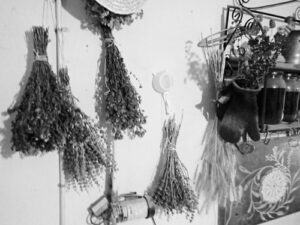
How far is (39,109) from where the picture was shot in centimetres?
77

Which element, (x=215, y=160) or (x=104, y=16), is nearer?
(x=104, y=16)

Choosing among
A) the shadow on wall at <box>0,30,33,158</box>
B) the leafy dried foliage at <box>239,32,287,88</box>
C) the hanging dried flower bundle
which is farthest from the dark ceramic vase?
the shadow on wall at <box>0,30,33,158</box>

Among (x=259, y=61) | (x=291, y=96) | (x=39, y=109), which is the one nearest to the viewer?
(x=39, y=109)

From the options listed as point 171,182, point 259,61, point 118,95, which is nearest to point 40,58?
point 118,95

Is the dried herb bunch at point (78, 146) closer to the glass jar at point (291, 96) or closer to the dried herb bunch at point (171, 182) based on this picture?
the dried herb bunch at point (171, 182)

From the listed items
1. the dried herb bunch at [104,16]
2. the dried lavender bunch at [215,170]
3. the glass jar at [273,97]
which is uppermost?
the dried herb bunch at [104,16]

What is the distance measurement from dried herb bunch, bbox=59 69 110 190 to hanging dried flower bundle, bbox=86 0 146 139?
0.09 m

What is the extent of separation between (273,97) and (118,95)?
0.65 metres

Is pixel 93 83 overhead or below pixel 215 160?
overhead

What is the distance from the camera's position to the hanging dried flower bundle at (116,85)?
918mm

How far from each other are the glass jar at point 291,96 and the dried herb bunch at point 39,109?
0.98 m

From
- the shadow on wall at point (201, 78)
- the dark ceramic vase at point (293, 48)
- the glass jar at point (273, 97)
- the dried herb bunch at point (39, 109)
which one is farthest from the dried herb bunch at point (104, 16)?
the dark ceramic vase at point (293, 48)

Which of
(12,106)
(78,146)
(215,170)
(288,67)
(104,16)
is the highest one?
(104,16)

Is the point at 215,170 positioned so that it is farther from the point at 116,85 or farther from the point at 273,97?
the point at 116,85
